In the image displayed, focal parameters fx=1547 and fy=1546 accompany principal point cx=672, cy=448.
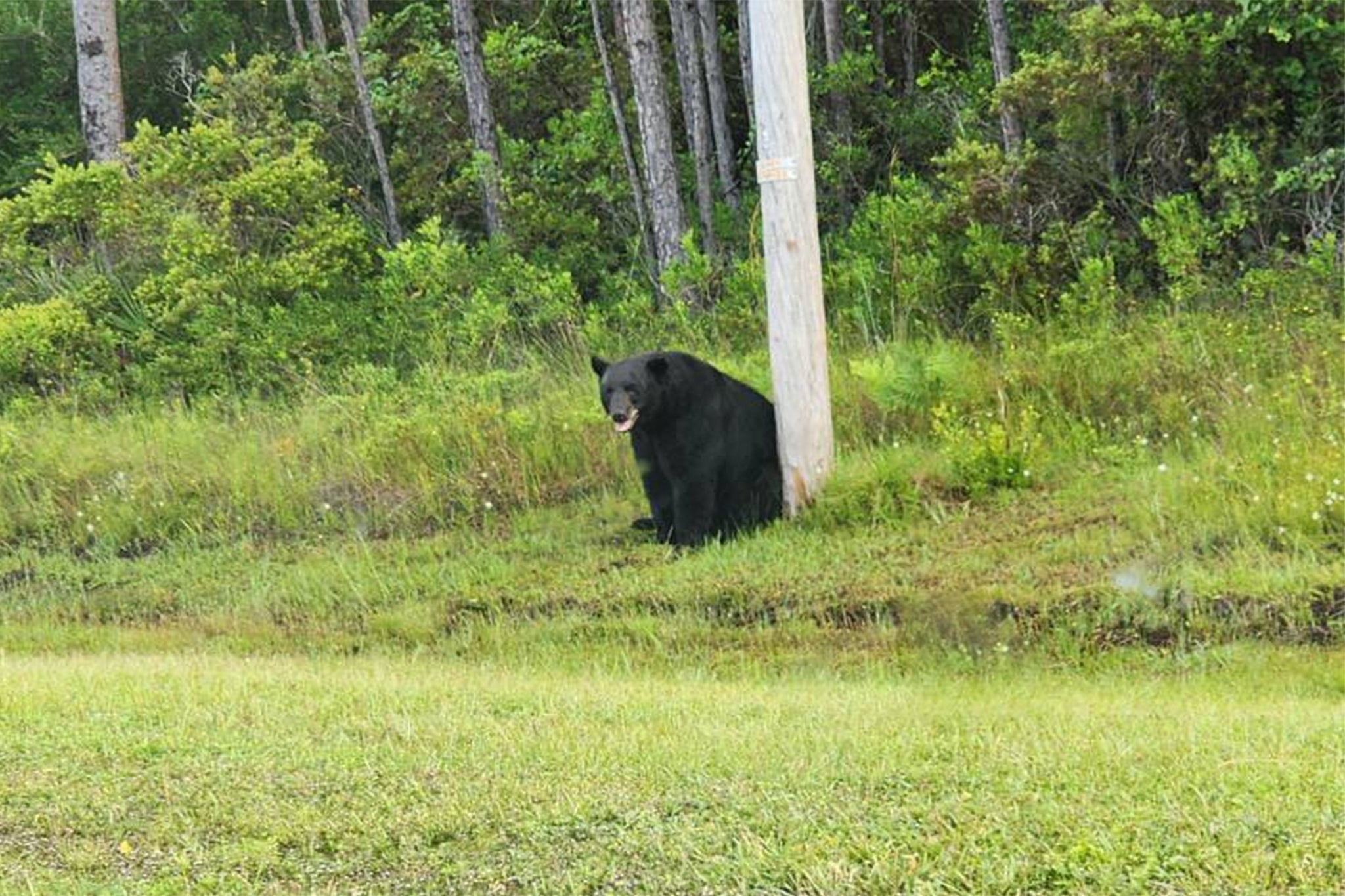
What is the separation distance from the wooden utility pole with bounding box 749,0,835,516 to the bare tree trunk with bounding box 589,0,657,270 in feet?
22.5

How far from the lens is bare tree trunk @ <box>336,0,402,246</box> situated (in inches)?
717

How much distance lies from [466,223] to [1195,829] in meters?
17.8

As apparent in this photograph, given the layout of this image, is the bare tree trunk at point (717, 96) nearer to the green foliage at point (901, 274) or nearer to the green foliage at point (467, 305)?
the green foliage at point (467, 305)

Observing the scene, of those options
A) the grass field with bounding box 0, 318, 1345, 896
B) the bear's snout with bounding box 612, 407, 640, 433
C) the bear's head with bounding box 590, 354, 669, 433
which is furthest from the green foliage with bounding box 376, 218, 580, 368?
the bear's snout with bounding box 612, 407, 640, 433

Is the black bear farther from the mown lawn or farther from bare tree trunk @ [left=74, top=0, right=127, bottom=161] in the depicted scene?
bare tree trunk @ [left=74, top=0, right=127, bottom=161]

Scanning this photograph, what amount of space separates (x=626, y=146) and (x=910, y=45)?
4.03 metres

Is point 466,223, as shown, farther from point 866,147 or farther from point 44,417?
point 44,417

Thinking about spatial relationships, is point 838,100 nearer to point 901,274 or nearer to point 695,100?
point 695,100

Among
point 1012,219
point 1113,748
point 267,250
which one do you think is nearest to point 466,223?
point 267,250

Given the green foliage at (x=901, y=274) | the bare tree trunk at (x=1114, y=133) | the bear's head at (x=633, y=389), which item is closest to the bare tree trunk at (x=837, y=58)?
the green foliage at (x=901, y=274)

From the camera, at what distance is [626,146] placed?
17.4 m

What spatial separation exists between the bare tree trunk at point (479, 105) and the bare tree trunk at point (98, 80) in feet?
15.1

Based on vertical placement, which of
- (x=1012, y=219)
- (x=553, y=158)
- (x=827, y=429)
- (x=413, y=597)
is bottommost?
(x=413, y=597)

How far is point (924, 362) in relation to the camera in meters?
11.2
